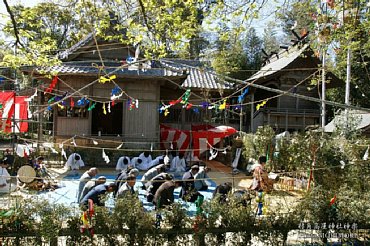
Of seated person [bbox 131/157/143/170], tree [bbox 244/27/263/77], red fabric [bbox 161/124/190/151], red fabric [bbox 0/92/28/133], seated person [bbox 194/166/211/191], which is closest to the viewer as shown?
red fabric [bbox 0/92/28/133]

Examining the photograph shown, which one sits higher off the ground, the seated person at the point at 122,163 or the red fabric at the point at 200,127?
the red fabric at the point at 200,127

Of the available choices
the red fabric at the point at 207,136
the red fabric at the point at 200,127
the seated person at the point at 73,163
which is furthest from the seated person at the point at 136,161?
the red fabric at the point at 200,127

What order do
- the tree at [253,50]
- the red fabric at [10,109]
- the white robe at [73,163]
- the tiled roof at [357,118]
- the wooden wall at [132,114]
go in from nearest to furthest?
the red fabric at [10,109], the tiled roof at [357,118], the white robe at [73,163], the wooden wall at [132,114], the tree at [253,50]

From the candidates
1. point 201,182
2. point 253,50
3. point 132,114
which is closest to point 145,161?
point 132,114

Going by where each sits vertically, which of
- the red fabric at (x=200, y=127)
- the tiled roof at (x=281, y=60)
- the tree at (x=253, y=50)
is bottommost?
the red fabric at (x=200, y=127)

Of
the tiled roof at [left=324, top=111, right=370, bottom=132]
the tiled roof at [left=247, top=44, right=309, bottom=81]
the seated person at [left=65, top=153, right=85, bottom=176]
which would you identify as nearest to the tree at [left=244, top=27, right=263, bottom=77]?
the tiled roof at [left=247, top=44, right=309, bottom=81]

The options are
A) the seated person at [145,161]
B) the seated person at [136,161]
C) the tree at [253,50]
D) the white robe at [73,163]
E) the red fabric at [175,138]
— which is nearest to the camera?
the white robe at [73,163]

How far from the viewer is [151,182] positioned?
7.09m

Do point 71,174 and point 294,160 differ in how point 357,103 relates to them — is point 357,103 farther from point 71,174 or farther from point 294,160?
point 71,174

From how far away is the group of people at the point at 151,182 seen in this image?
279 inches

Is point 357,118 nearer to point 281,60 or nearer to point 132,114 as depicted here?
point 281,60

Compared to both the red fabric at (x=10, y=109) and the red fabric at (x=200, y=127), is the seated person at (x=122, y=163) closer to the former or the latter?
the red fabric at (x=200, y=127)

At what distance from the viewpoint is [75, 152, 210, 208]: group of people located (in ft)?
23.2

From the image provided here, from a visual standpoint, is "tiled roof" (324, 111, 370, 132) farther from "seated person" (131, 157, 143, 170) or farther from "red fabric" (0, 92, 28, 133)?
"red fabric" (0, 92, 28, 133)
